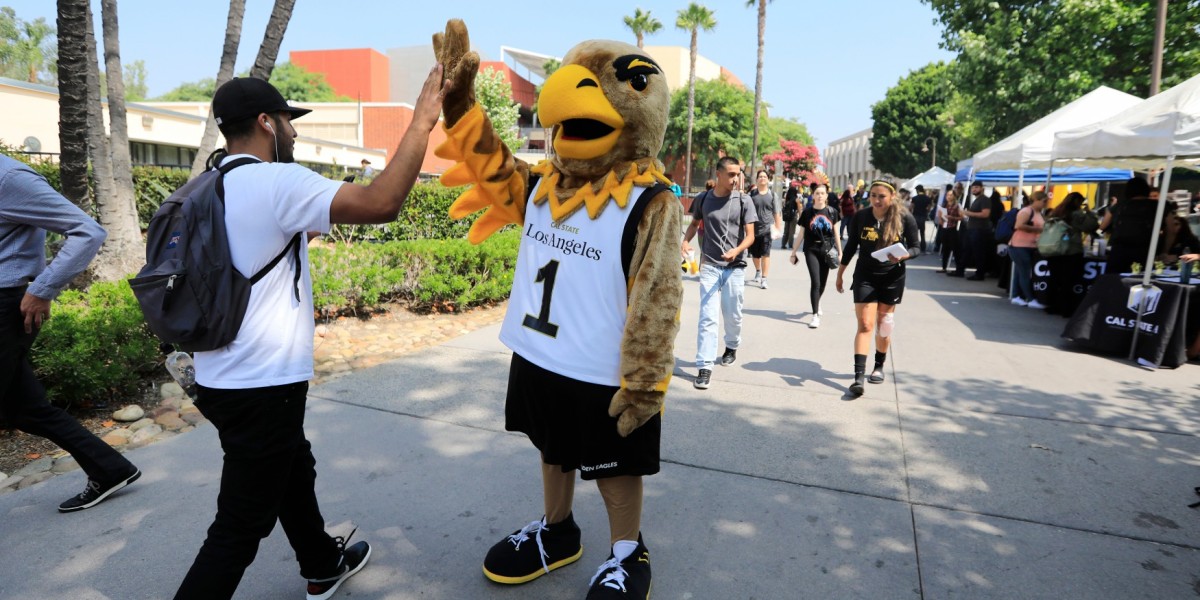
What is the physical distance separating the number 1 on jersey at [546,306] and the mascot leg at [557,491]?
1.95 ft

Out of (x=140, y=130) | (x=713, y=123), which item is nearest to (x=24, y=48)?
(x=140, y=130)

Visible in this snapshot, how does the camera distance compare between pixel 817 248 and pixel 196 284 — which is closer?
pixel 196 284

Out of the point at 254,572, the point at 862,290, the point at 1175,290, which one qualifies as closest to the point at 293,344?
the point at 254,572

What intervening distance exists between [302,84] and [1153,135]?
2597 inches

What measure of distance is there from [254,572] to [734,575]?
6.43ft

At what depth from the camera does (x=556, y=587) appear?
9.05 ft

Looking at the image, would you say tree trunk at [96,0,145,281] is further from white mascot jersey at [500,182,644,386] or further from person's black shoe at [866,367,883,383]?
person's black shoe at [866,367,883,383]

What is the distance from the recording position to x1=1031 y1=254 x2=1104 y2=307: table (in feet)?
29.5

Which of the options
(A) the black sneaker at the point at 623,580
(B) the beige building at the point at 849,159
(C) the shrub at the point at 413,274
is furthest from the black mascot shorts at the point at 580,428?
(B) the beige building at the point at 849,159

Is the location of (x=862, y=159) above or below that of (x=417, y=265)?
above

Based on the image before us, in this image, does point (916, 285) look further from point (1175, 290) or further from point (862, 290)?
point (862, 290)

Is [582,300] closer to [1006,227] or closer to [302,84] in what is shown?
[1006,227]

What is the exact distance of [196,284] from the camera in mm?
2064

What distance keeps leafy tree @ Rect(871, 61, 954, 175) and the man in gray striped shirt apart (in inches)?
2234
